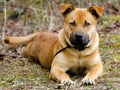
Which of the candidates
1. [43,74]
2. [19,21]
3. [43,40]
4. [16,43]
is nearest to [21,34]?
[19,21]

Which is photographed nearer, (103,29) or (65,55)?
(65,55)

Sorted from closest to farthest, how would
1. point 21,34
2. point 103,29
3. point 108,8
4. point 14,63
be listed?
point 14,63 < point 103,29 < point 21,34 < point 108,8

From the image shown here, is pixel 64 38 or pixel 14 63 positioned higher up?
pixel 64 38

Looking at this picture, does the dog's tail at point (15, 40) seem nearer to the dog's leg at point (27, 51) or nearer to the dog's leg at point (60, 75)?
the dog's leg at point (27, 51)

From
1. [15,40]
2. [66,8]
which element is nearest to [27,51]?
[15,40]

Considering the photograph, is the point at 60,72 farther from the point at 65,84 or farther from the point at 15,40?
the point at 15,40

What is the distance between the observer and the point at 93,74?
6.38 meters

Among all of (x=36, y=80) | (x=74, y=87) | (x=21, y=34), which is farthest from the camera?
(x=21, y=34)

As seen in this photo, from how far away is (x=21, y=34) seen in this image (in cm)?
1114

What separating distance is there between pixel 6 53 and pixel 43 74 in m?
1.65

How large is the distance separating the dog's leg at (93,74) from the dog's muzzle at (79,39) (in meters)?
0.38

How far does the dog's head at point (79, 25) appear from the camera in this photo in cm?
634

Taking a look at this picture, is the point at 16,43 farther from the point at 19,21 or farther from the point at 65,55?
the point at 19,21

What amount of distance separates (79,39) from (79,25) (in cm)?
25
